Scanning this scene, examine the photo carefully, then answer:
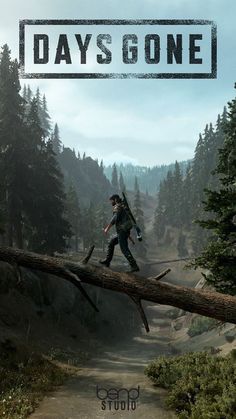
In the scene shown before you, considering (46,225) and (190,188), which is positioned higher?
(190,188)

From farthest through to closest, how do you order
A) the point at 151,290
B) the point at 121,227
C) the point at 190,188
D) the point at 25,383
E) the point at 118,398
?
the point at 190,188 → the point at 25,383 → the point at 118,398 → the point at 121,227 → the point at 151,290

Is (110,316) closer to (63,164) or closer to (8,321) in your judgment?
(8,321)

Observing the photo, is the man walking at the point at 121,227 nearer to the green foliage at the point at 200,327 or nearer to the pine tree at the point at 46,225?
the pine tree at the point at 46,225

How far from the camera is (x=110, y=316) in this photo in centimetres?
4706

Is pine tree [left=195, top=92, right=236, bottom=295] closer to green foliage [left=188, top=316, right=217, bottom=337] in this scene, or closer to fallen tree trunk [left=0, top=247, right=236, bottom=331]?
fallen tree trunk [left=0, top=247, right=236, bottom=331]

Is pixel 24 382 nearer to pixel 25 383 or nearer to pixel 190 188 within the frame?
pixel 25 383

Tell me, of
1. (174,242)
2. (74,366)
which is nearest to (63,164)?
(174,242)

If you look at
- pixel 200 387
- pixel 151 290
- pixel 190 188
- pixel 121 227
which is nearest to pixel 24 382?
pixel 200 387

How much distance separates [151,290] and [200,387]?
26.8ft

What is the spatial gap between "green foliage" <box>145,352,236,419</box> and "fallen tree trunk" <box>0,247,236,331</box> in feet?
18.4

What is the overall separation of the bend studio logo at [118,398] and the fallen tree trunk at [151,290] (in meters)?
8.64

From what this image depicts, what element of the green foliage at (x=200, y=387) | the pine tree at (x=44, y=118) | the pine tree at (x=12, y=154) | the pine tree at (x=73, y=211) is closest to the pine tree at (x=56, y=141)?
the pine tree at (x=44, y=118)

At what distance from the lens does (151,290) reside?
8469mm

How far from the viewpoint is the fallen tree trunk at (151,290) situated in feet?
27.6
